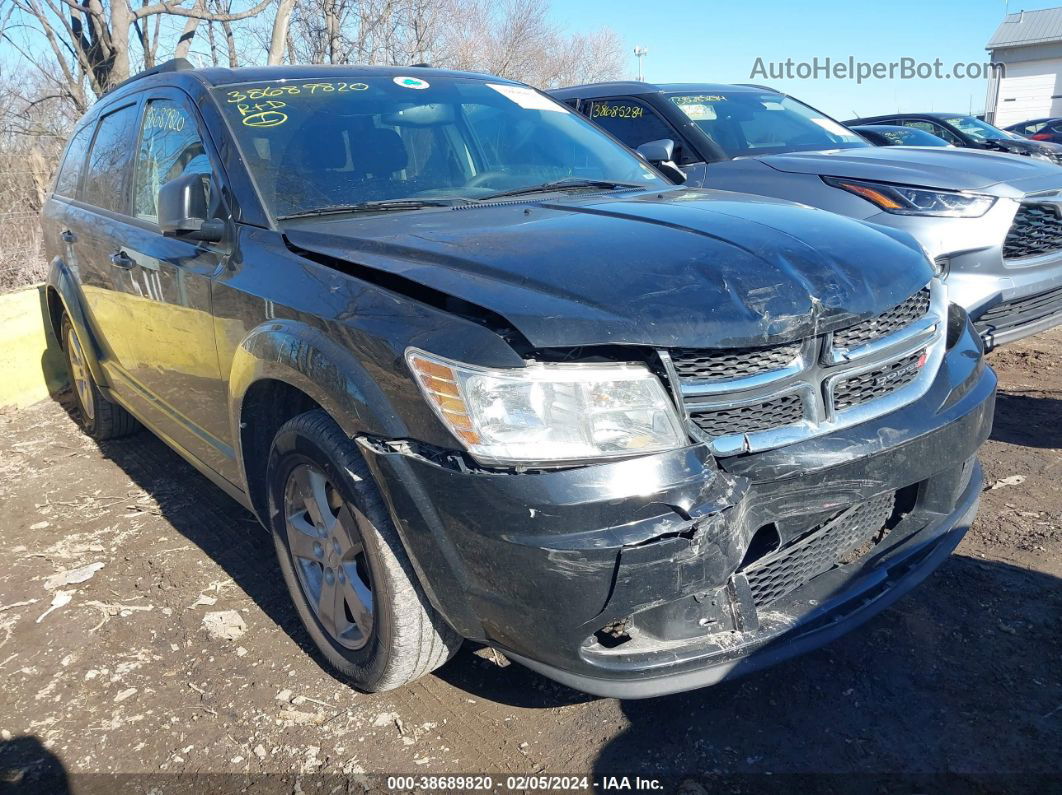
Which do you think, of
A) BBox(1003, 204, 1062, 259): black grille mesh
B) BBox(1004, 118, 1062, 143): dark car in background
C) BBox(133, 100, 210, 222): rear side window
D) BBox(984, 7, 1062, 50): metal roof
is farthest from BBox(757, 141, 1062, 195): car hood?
BBox(984, 7, 1062, 50): metal roof

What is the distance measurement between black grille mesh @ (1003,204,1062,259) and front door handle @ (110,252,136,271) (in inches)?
170

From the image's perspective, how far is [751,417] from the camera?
2.05 m

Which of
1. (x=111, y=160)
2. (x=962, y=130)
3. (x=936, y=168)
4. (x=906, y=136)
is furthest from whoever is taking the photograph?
(x=962, y=130)

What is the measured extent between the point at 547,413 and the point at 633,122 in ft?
16.0

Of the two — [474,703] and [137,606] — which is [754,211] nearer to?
[474,703]

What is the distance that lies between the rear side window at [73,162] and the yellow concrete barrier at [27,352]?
5.26 feet

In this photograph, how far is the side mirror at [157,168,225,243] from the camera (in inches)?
109

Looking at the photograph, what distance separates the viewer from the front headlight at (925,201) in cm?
461

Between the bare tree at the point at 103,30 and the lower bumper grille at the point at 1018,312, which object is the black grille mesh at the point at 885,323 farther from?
the bare tree at the point at 103,30

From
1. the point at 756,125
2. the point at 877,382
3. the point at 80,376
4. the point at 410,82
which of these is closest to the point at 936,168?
the point at 756,125

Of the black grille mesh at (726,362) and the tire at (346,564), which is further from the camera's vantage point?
the tire at (346,564)

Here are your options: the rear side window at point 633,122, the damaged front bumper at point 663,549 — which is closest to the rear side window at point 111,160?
the damaged front bumper at point 663,549

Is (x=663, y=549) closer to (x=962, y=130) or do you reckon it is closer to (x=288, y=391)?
(x=288, y=391)

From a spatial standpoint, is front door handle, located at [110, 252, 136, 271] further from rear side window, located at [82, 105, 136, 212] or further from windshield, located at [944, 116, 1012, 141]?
windshield, located at [944, 116, 1012, 141]
